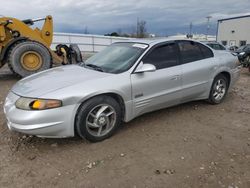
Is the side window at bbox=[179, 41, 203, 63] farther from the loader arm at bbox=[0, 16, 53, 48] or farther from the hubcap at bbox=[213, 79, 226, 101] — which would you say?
the loader arm at bbox=[0, 16, 53, 48]

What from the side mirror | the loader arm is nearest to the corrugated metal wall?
the loader arm

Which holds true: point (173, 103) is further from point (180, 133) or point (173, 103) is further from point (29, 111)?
point (29, 111)

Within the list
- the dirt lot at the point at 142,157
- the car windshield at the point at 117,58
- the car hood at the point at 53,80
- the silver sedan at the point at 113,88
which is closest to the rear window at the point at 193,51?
the silver sedan at the point at 113,88

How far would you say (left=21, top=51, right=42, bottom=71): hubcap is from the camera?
755 centimetres

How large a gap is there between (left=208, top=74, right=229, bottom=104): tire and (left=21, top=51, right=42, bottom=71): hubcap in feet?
18.6

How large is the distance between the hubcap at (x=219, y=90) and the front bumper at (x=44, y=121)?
10.6 ft

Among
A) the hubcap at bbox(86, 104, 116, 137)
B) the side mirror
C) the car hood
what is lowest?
the hubcap at bbox(86, 104, 116, 137)

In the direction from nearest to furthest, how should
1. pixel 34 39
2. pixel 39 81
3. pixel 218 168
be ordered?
pixel 218 168, pixel 39 81, pixel 34 39

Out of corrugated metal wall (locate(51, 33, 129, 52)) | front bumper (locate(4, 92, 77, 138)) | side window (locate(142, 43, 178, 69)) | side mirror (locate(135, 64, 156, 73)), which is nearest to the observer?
front bumper (locate(4, 92, 77, 138))

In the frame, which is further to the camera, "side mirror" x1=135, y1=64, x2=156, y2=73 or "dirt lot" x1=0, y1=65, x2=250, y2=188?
"side mirror" x1=135, y1=64, x2=156, y2=73

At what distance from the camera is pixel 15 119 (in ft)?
9.71

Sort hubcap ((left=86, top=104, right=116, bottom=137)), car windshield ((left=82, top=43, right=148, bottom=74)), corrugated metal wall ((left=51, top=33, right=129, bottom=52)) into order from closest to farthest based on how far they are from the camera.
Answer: hubcap ((left=86, top=104, right=116, bottom=137))
car windshield ((left=82, top=43, right=148, bottom=74))
corrugated metal wall ((left=51, top=33, right=129, bottom=52))

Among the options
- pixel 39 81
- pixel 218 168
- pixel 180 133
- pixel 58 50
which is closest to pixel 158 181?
pixel 218 168

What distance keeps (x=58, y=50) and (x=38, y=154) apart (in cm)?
670
